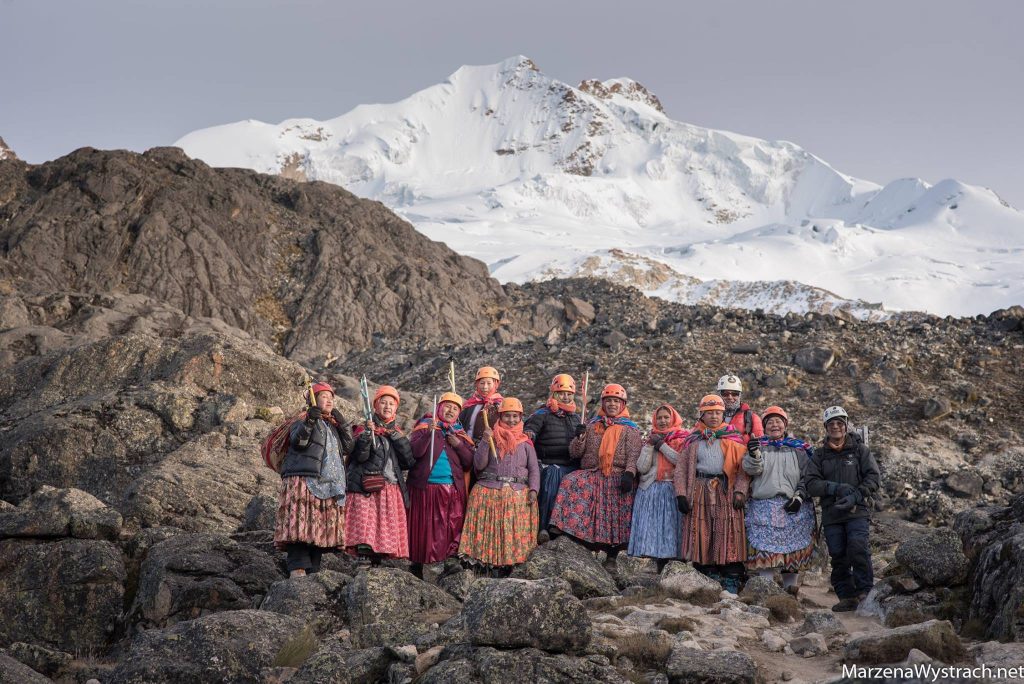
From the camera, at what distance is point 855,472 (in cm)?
698

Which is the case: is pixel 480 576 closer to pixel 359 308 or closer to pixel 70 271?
pixel 359 308

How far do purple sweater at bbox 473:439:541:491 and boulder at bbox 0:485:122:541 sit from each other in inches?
106

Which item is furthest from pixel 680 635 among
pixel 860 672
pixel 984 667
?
pixel 984 667

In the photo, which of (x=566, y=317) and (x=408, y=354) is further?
(x=566, y=317)

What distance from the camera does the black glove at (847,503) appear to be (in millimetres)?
6844

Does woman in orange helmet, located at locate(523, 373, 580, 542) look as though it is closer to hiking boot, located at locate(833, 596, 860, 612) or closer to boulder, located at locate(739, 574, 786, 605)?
boulder, located at locate(739, 574, 786, 605)

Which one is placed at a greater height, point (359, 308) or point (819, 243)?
point (819, 243)

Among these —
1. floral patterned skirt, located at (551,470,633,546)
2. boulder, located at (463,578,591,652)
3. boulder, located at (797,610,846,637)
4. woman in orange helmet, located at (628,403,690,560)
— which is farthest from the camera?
floral patterned skirt, located at (551,470,633,546)

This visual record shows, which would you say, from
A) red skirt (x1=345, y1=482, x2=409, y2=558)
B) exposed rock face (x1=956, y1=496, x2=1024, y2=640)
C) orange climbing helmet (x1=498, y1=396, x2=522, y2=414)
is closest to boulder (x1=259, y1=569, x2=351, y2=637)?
red skirt (x1=345, y1=482, x2=409, y2=558)

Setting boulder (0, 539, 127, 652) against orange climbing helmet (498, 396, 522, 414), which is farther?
orange climbing helmet (498, 396, 522, 414)

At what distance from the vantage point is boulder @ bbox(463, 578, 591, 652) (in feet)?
15.0

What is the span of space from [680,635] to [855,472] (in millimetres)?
2281

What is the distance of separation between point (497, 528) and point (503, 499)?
22 centimetres

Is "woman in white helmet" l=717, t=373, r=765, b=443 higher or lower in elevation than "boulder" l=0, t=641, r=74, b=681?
higher
